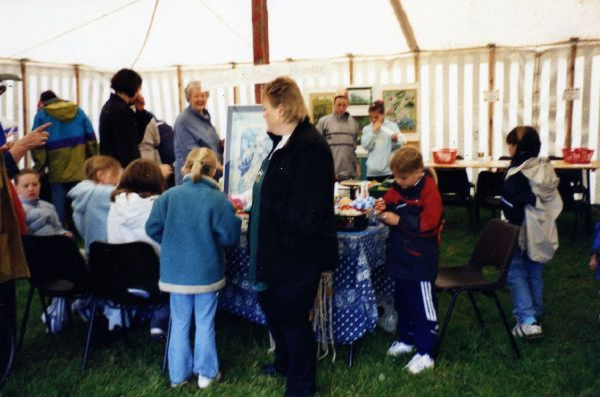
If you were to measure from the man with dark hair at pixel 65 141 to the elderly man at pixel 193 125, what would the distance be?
5.57 feet

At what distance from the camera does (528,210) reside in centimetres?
401

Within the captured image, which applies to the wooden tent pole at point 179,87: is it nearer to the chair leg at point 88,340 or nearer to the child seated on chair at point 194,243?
the chair leg at point 88,340

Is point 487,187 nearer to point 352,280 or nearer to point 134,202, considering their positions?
point 352,280

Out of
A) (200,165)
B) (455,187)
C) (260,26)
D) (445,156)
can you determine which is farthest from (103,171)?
(445,156)

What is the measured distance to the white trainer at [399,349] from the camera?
12.5 ft

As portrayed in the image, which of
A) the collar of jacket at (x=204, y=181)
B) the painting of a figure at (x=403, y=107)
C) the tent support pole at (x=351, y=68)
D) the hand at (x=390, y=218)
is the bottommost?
the hand at (x=390, y=218)

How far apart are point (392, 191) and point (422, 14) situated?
4843mm

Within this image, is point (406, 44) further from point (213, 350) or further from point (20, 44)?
point (213, 350)

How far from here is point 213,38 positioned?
8.73 metres

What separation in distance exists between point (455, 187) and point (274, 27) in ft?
10.5

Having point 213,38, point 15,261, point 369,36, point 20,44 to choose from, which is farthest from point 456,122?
point 15,261

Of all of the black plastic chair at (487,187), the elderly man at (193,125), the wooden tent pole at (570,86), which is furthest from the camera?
the wooden tent pole at (570,86)

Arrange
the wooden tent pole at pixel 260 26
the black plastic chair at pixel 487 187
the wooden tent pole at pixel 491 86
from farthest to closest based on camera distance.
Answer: the wooden tent pole at pixel 491 86
the black plastic chair at pixel 487 187
the wooden tent pole at pixel 260 26

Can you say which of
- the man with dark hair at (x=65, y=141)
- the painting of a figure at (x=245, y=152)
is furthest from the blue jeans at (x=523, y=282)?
the man with dark hair at (x=65, y=141)
